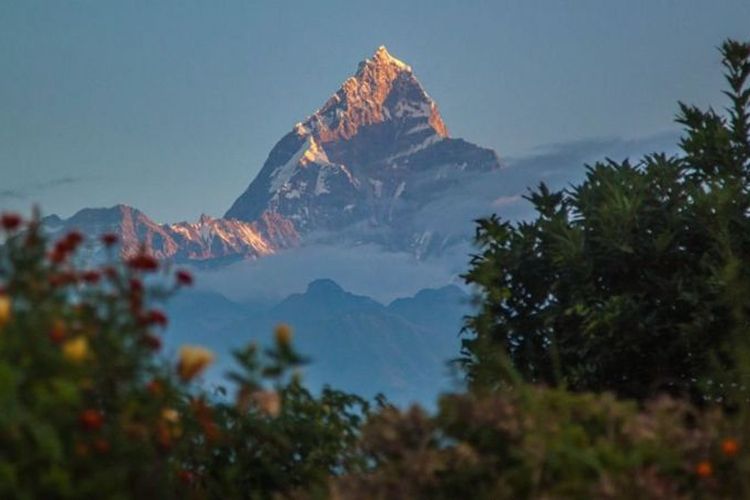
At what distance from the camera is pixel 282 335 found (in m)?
5.68

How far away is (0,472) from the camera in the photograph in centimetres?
485

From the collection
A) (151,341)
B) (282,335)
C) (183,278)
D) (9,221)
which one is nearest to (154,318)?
(151,341)

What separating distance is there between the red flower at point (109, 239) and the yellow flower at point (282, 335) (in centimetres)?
99

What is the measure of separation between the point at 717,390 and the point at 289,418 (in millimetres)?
6392

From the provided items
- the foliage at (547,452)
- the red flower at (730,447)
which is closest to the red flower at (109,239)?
the foliage at (547,452)

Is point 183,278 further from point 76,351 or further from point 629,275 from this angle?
point 629,275

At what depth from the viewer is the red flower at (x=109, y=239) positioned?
588 cm

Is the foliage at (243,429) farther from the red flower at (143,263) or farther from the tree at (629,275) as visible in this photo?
the tree at (629,275)

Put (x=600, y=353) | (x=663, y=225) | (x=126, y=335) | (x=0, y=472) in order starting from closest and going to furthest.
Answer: (x=0, y=472)
(x=126, y=335)
(x=600, y=353)
(x=663, y=225)

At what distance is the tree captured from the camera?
13.9 m

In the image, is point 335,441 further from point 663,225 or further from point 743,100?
point 743,100

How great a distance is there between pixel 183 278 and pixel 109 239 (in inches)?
17.0

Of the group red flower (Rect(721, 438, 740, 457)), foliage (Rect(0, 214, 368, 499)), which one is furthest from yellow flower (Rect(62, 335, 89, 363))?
red flower (Rect(721, 438, 740, 457))

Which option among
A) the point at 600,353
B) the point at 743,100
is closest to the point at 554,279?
the point at 600,353
